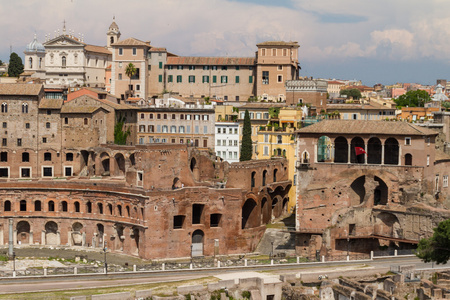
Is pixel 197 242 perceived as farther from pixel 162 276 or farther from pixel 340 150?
pixel 340 150

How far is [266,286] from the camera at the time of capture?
210ft

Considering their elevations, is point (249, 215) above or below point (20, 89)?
below

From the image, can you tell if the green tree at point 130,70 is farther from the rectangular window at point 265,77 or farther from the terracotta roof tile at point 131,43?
the rectangular window at point 265,77

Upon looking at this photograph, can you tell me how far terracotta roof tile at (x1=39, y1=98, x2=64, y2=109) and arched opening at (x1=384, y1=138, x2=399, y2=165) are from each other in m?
41.3

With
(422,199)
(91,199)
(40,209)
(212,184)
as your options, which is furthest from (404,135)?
(40,209)

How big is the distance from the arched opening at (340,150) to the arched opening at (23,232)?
3403 cm

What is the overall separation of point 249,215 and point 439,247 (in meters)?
24.0

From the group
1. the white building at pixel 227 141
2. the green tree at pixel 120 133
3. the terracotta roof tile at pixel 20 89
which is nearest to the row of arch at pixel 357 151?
the white building at pixel 227 141

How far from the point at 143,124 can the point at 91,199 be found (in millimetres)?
24579

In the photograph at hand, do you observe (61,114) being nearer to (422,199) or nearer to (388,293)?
(422,199)

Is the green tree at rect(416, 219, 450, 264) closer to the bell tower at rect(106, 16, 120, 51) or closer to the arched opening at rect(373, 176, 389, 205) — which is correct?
the arched opening at rect(373, 176, 389, 205)

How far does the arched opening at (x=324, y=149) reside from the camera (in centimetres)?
8419

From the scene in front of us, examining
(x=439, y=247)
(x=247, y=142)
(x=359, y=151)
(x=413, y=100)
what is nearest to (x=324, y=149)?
(x=359, y=151)

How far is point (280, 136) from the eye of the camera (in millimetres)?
97375
